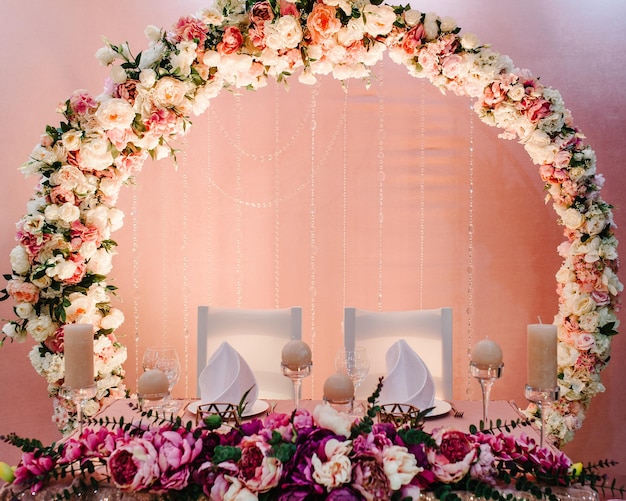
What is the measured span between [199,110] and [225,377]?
1429 mm

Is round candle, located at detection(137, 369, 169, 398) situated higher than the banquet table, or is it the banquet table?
round candle, located at detection(137, 369, 169, 398)

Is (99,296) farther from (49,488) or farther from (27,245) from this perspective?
(49,488)

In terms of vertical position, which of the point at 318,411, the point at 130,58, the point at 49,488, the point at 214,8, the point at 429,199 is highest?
the point at 214,8

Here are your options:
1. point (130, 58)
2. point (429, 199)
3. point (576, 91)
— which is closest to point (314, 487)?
point (130, 58)

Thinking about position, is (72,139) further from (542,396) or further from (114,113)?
(542,396)

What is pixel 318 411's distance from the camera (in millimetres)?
1143

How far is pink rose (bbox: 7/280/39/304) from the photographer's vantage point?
2.65 metres

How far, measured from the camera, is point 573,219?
2.93m

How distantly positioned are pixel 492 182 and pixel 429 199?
0.41 metres

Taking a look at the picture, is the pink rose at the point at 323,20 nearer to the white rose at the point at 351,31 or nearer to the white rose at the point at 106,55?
the white rose at the point at 351,31

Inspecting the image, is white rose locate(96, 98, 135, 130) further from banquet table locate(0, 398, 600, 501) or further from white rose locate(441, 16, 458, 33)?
white rose locate(441, 16, 458, 33)

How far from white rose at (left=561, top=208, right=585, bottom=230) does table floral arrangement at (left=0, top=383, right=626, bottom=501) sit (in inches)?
77.5

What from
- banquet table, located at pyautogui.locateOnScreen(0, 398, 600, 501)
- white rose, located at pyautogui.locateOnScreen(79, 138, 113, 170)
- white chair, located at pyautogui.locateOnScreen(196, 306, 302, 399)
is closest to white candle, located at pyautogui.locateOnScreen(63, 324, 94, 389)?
banquet table, located at pyautogui.locateOnScreen(0, 398, 600, 501)

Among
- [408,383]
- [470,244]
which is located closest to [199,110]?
[408,383]
